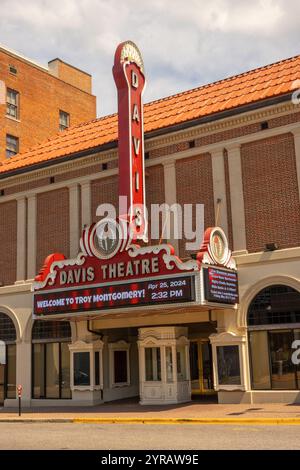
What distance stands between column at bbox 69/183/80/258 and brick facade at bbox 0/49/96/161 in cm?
1680

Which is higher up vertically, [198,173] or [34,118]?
[34,118]

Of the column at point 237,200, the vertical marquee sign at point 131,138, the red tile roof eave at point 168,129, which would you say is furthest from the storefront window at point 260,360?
the red tile roof eave at point 168,129

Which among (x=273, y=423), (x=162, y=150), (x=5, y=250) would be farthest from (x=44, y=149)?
(x=273, y=423)

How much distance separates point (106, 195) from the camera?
26.5 metres

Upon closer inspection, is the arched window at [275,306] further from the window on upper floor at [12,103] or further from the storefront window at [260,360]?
the window on upper floor at [12,103]

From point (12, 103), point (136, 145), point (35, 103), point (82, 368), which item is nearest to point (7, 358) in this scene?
point (82, 368)

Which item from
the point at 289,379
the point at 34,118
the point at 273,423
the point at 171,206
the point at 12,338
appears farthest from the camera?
the point at 34,118

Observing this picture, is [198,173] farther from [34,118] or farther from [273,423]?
[34,118]

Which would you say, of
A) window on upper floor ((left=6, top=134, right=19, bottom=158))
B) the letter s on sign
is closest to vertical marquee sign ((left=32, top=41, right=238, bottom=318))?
the letter s on sign

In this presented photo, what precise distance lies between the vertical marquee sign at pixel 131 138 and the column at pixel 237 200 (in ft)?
11.5

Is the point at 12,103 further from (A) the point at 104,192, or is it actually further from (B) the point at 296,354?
(B) the point at 296,354

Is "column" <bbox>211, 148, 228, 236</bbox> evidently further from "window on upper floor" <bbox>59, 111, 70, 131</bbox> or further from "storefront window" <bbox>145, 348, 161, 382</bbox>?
"window on upper floor" <bbox>59, 111, 70, 131</bbox>

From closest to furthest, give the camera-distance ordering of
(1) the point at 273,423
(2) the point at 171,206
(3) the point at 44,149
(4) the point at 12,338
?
1. (1) the point at 273,423
2. (2) the point at 171,206
3. (4) the point at 12,338
4. (3) the point at 44,149

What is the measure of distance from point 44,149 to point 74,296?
11.1m
